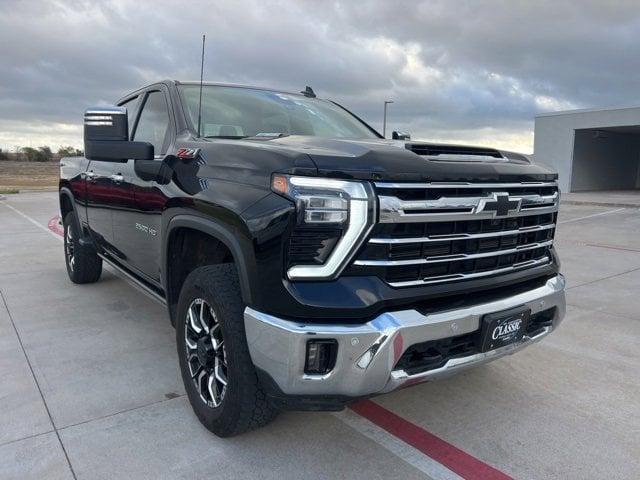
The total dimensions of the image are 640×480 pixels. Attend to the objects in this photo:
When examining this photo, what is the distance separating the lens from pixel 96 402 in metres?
3.15

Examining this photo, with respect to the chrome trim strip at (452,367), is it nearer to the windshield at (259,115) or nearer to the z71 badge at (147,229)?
the windshield at (259,115)

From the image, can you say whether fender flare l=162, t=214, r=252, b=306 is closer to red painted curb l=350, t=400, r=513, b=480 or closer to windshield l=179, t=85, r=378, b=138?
windshield l=179, t=85, r=378, b=138

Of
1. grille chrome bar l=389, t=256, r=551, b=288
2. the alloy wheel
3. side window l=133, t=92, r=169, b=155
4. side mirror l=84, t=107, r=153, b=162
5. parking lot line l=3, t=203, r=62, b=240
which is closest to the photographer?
grille chrome bar l=389, t=256, r=551, b=288

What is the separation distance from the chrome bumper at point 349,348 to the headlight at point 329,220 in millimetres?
235

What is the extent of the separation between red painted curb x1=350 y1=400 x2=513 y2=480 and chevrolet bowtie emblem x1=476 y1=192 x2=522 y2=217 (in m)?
1.20

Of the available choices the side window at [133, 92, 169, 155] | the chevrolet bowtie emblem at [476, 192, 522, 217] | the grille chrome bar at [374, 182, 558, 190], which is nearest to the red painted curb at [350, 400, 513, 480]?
the chevrolet bowtie emblem at [476, 192, 522, 217]

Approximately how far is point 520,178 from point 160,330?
121 inches

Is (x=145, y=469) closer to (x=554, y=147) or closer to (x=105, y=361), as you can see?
(x=105, y=361)

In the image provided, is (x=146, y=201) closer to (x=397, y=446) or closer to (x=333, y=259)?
(x=333, y=259)

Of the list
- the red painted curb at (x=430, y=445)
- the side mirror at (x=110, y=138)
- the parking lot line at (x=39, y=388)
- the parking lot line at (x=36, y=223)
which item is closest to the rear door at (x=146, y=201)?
the side mirror at (x=110, y=138)

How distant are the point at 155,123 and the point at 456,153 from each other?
7.36ft

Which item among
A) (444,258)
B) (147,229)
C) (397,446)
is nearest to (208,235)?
(147,229)

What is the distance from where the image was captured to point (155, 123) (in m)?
3.88

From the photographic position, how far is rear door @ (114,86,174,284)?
11.2 ft
